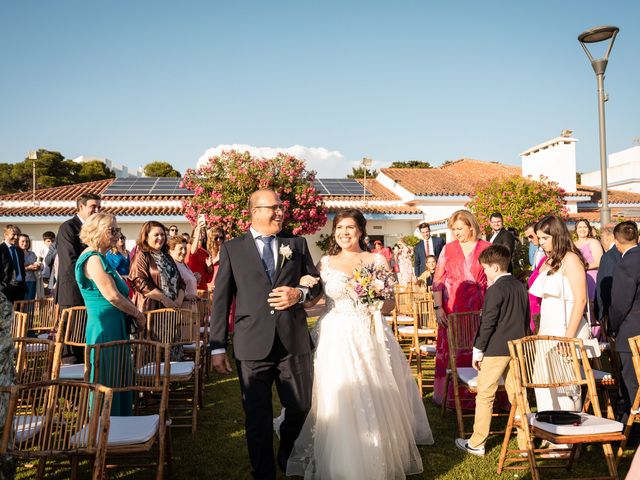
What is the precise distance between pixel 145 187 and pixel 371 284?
72.4ft

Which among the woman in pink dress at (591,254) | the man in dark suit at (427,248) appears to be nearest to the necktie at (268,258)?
the woman in pink dress at (591,254)

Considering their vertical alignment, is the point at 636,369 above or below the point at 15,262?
below

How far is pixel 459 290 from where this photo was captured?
607cm

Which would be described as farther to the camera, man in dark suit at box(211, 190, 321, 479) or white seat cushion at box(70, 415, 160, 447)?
man in dark suit at box(211, 190, 321, 479)

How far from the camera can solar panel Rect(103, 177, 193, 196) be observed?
2348 cm

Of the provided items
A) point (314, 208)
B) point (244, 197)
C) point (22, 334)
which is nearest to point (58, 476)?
point (22, 334)

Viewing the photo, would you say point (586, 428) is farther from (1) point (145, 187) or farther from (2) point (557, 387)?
(1) point (145, 187)

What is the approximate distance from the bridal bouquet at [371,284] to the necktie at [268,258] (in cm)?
78

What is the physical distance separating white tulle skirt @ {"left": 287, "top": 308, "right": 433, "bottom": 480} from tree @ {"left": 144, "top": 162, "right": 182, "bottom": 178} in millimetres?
44835

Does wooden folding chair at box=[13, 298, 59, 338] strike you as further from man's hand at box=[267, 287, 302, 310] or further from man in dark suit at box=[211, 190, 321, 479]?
man's hand at box=[267, 287, 302, 310]

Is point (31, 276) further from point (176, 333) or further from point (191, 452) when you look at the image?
point (191, 452)

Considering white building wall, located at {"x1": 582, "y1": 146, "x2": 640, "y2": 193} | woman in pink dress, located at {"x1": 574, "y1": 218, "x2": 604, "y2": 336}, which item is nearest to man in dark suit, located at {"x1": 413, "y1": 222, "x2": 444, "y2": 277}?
woman in pink dress, located at {"x1": 574, "y1": 218, "x2": 604, "y2": 336}

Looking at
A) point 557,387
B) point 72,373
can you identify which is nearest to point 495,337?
point 557,387

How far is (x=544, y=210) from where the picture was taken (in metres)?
18.8
